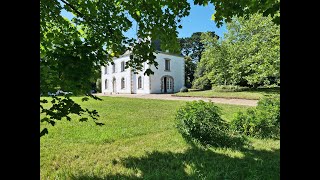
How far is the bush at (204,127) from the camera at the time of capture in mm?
5570

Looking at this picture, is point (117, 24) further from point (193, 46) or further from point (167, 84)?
point (193, 46)

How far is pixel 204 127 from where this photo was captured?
562 cm

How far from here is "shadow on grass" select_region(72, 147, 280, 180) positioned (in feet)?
11.7

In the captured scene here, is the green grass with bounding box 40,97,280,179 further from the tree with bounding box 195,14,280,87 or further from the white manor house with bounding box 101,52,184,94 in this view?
the white manor house with bounding box 101,52,184,94

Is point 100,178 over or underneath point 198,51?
underneath

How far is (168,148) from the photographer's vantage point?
525 cm

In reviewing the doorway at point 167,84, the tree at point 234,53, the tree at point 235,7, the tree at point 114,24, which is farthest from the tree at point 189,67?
the tree at point 235,7

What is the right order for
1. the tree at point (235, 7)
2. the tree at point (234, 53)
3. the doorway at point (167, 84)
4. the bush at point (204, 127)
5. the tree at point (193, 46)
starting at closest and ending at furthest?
the tree at point (235, 7) → the bush at point (204, 127) → the tree at point (234, 53) → the doorway at point (167, 84) → the tree at point (193, 46)

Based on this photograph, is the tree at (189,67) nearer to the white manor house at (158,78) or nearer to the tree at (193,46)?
the tree at (193,46)

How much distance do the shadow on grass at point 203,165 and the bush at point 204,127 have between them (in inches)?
A: 23.0

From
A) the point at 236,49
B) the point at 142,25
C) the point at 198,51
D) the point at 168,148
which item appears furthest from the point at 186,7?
the point at 198,51

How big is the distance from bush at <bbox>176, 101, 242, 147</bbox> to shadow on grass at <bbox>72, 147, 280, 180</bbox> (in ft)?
1.92
